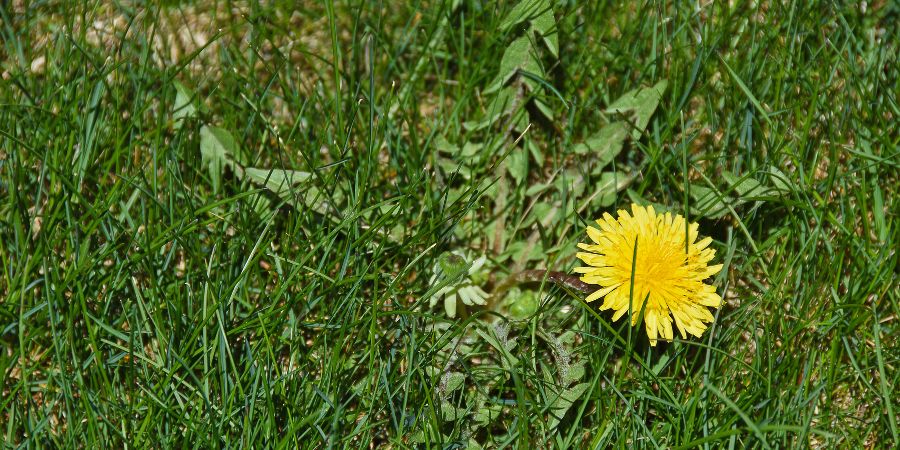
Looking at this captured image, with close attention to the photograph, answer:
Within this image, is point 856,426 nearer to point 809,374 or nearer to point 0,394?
point 809,374

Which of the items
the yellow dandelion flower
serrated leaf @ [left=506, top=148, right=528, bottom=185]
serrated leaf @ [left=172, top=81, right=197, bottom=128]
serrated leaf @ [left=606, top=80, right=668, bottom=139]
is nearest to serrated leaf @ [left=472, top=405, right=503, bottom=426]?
the yellow dandelion flower

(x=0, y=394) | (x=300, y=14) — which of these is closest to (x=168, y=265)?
(x=0, y=394)

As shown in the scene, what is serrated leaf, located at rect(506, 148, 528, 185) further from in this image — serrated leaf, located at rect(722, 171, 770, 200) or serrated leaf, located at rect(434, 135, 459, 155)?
serrated leaf, located at rect(722, 171, 770, 200)

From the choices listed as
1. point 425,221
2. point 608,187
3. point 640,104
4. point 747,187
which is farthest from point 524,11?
point 747,187

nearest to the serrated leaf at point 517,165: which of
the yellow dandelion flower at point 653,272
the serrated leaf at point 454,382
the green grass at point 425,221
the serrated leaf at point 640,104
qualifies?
the green grass at point 425,221

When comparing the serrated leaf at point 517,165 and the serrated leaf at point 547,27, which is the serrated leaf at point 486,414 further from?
the serrated leaf at point 547,27

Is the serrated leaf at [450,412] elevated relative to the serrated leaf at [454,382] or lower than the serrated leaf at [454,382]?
lower

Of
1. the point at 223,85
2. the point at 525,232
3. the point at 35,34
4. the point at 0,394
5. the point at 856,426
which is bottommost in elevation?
the point at 856,426
